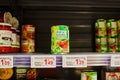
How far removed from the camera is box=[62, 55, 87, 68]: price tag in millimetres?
1291

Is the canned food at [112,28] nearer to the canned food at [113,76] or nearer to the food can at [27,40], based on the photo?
the canned food at [113,76]

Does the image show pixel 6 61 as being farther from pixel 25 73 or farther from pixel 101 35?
pixel 101 35

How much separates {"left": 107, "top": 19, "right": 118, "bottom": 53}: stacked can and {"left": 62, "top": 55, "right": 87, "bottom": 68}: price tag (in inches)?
19.5

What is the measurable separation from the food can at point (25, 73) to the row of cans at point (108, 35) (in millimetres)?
544

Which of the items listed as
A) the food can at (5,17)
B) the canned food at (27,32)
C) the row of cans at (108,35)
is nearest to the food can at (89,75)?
the row of cans at (108,35)

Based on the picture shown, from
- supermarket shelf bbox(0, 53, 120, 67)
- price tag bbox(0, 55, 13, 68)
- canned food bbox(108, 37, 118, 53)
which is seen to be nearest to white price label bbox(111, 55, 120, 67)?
supermarket shelf bbox(0, 53, 120, 67)

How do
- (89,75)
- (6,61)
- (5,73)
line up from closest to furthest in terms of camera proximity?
(6,61) < (89,75) < (5,73)

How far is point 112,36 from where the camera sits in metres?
1.74

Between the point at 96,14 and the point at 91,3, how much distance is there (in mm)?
116

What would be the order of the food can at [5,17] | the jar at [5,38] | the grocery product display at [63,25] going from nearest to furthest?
the jar at [5,38], the food can at [5,17], the grocery product display at [63,25]

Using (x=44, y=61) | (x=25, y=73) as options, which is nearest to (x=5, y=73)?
(x=25, y=73)

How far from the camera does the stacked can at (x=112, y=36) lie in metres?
1.73

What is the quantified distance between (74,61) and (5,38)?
46 cm

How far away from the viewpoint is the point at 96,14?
205 centimetres
